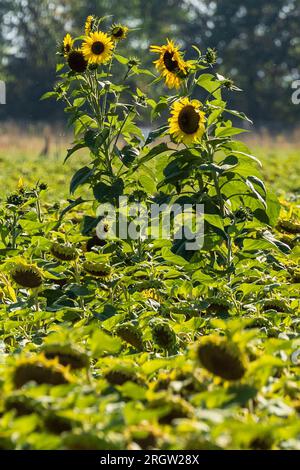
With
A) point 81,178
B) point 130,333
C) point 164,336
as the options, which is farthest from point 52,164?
point 164,336

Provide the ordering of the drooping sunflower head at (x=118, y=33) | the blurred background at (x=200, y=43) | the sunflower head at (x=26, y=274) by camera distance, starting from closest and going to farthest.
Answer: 1. the sunflower head at (x=26, y=274)
2. the drooping sunflower head at (x=118, y=33)
3. the blurred background at (x=200, y=43)

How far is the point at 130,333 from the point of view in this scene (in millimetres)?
2877

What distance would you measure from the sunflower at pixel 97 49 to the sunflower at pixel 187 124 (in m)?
0.55

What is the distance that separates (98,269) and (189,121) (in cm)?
92

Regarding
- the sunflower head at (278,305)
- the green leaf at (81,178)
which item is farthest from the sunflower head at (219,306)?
the green leaf at (81,178)

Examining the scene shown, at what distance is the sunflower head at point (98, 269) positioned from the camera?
3.29 meters

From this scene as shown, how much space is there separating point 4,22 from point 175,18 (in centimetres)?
819

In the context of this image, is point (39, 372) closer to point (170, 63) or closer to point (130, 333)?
point (130, 333)

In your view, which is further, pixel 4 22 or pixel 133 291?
pixel 4 22

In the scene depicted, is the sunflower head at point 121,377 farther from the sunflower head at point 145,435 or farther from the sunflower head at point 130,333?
the sunflower head at point 130,333

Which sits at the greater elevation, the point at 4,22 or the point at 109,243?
the point at 4,22

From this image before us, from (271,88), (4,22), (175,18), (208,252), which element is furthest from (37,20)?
(208,252)

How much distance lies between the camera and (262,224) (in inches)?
152
